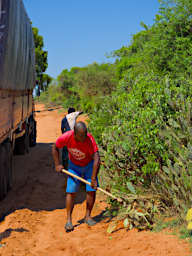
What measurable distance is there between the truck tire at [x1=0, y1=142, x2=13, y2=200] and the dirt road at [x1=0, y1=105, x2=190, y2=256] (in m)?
0.16

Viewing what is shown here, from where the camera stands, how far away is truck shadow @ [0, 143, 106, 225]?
256 inches

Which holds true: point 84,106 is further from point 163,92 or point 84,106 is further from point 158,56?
point 163,92

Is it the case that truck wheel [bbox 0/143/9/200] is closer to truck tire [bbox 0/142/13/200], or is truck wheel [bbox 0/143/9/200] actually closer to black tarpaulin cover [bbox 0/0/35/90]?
truck tire [bbox 0/142/13/200]

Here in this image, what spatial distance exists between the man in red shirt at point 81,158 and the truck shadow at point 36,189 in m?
1.17

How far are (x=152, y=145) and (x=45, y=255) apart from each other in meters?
2.21

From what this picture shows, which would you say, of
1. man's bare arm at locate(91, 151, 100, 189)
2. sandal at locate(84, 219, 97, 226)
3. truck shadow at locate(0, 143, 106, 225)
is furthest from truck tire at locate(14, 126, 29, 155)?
man's bare arm at locate(91, 151, 100, 189)

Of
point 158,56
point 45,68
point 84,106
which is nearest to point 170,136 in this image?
point 158,56

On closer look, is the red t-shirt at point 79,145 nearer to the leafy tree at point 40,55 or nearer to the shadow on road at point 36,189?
the shadow on road at point 36,189

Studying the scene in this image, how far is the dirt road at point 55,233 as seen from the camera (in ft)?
13.6

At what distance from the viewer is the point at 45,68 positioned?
139 ft

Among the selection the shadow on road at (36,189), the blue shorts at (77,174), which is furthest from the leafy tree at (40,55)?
the blue shorts at (77,174)

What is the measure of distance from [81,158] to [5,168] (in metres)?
2.60

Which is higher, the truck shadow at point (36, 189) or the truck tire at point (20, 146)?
the truck tire at point (20, 146)

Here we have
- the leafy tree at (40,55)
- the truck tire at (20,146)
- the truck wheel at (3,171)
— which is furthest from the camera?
the leafy tree at (40,55)
